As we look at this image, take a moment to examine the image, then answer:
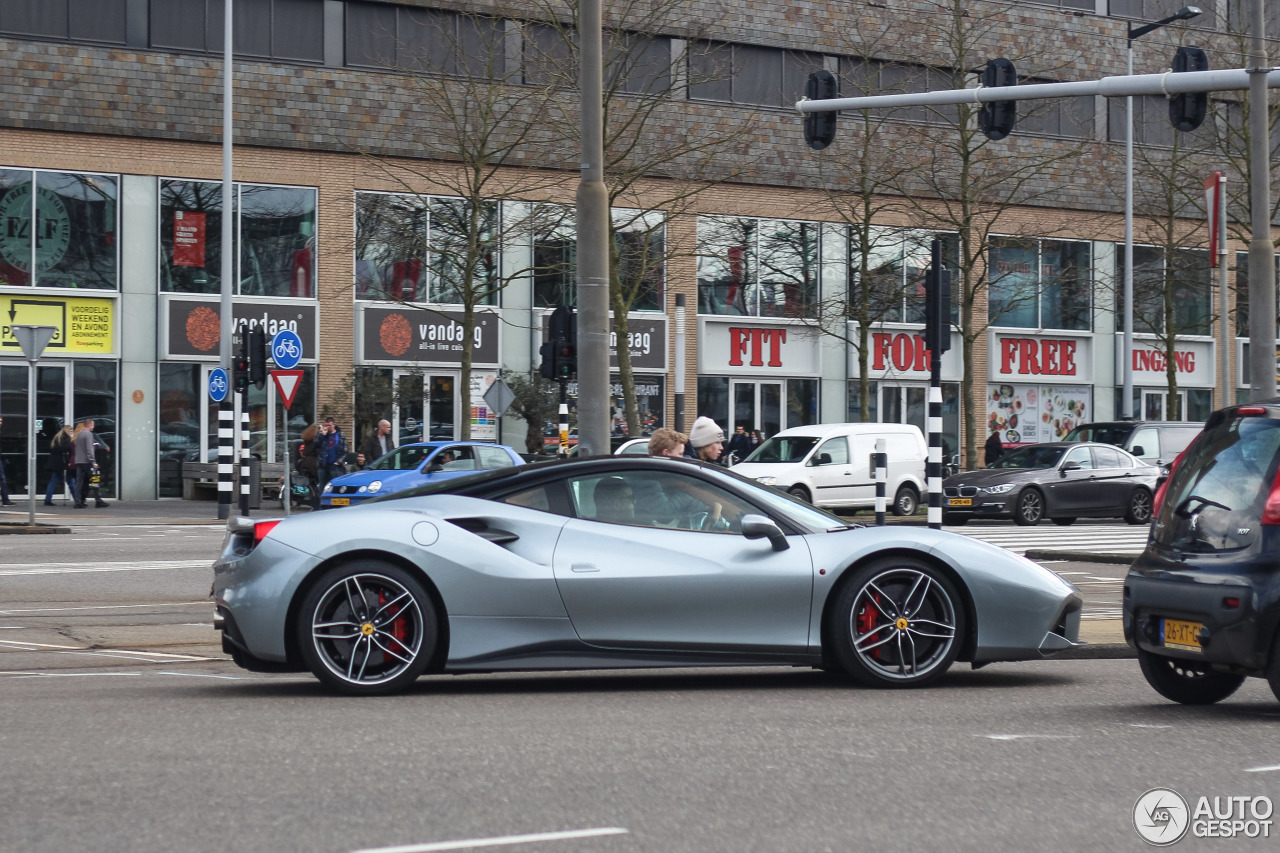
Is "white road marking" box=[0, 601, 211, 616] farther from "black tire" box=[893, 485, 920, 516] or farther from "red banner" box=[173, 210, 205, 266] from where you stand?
"red banner" box=[173, 210, 205, 266]

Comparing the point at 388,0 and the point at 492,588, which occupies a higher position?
the point at 388,0

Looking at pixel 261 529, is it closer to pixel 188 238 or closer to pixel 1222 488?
pixel 1222 488

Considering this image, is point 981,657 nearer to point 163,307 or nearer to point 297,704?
point 297,704

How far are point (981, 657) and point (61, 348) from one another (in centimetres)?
2885

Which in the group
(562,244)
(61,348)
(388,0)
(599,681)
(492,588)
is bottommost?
(599,681)

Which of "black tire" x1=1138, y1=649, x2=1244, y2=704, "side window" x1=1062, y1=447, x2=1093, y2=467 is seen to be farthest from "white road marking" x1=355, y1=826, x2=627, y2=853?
"side window" x1=1062, y1=447, x2=1093, y2=467

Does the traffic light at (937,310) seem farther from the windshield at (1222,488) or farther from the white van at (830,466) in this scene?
the white van at (830,466)

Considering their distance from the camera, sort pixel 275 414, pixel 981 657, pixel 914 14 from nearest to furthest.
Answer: pixel 981 657, pixel 275 414, pixel 914 14

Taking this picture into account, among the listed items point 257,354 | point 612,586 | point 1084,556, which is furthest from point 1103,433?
point 612,586

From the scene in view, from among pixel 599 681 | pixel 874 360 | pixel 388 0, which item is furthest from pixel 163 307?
pixel 599 681

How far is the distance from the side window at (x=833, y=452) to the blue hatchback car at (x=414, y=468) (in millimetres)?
6088

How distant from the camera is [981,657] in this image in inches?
→ 336

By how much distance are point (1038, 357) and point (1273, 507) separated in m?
39.3

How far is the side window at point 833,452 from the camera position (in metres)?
30.0
